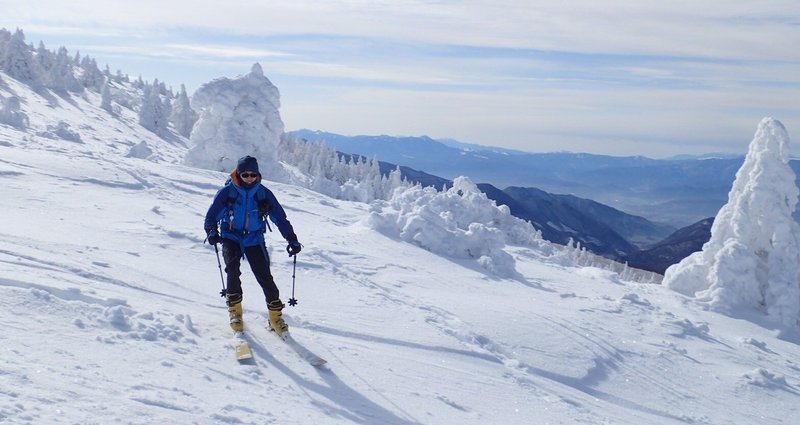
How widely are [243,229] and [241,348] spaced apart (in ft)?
5.08

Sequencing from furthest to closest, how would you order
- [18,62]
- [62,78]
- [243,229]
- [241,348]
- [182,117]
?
[182,117] → [62,78] → [18,62] → [243,229] → [241,348]

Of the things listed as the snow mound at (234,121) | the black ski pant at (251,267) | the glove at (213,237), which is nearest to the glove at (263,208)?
the black ski pant at (251,267)

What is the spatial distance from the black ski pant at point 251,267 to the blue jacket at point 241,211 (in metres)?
0.09

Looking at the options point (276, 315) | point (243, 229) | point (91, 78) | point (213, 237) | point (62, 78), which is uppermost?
point (91, 78)

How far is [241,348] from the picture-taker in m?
6.66

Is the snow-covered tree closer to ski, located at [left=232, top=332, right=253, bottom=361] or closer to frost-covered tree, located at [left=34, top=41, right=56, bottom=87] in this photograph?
ski, located at [left=232, top=332, right=253, bottom=361]

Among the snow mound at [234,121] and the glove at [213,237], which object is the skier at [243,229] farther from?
the snow mound at [234,121]

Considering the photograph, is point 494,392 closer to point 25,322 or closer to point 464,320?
point 464,320

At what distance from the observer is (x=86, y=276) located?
8.16 metres

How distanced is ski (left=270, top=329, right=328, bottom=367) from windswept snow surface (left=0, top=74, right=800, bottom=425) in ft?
0.31

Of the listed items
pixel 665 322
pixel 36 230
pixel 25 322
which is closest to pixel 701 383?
pixel 665 322

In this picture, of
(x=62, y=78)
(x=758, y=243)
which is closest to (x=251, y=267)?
(x=758, y=243)

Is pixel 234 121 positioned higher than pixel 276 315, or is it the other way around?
pixel 234 121

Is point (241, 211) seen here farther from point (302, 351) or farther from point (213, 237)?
point (302, 351)
